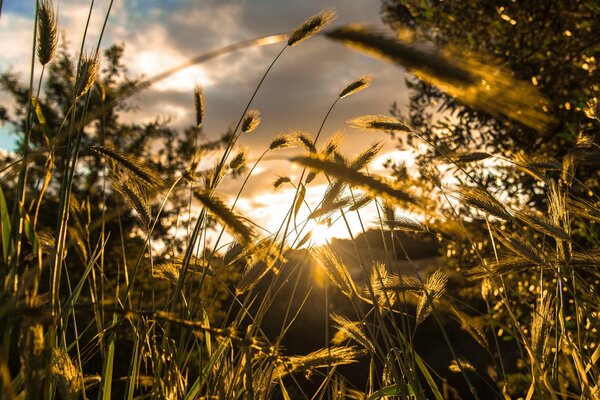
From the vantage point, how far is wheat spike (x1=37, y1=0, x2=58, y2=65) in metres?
1.62

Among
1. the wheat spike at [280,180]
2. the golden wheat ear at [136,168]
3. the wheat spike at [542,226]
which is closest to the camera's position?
the golden wheat ear at [136,168]

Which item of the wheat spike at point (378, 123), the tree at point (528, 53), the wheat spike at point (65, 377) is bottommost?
the wheat spike at point (65, 377)

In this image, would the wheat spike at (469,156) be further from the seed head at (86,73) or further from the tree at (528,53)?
the tree at (528,53)

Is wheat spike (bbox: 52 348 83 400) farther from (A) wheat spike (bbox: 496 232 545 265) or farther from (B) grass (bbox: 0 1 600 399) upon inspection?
(A) wheat spike (bbox: 496 232 545 265)

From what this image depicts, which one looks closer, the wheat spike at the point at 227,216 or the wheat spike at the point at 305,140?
the wheat spike at the point at 227,216

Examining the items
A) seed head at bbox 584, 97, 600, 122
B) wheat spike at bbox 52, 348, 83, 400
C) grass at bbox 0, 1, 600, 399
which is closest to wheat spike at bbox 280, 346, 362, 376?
grass at bbox 0, 1, 600, 399

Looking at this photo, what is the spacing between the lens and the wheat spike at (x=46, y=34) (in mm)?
1624

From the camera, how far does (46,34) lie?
1636 millimetres

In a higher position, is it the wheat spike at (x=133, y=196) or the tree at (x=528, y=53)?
the tree at (x=528, y=53)

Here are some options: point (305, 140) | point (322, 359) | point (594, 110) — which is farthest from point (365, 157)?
point (594, 110)

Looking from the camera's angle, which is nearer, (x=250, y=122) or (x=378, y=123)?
(x=378, y=123)

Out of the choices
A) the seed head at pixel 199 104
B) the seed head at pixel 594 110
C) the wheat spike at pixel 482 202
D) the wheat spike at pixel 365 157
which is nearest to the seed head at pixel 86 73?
the seed head at pixel 199 104

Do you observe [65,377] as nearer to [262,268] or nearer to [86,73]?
[262,268]

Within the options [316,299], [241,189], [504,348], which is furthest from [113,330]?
[316,299]
